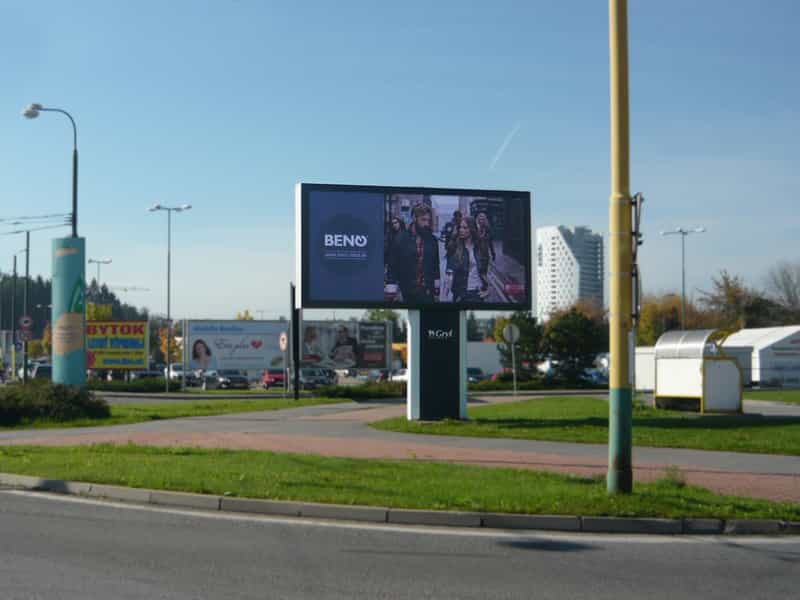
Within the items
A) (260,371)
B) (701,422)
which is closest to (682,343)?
(701,422)

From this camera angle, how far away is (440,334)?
2597cm

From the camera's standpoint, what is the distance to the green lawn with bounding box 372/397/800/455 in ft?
64.5

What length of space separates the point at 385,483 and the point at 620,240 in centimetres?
454

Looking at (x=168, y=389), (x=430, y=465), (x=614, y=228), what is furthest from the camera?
(x=168, y=389)

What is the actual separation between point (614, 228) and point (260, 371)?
63720mm

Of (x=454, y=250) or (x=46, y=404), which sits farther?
(x=46, y=404)

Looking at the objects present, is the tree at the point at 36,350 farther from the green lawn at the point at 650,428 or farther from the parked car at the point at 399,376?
the green lawn at the point at 650,428

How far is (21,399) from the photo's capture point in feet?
90.7

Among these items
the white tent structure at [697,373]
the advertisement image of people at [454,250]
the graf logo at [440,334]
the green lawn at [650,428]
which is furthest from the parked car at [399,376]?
the advertisement image of people at [454,250]

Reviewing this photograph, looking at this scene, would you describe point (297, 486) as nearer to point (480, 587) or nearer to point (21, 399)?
point (480, 587)

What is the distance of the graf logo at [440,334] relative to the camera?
25938mm

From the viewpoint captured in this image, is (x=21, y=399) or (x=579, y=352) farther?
(x=579, y=352)

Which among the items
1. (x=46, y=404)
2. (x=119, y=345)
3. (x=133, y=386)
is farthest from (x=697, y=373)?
(x=119, y=345)

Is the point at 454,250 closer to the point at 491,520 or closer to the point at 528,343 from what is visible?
the point at 491,520
